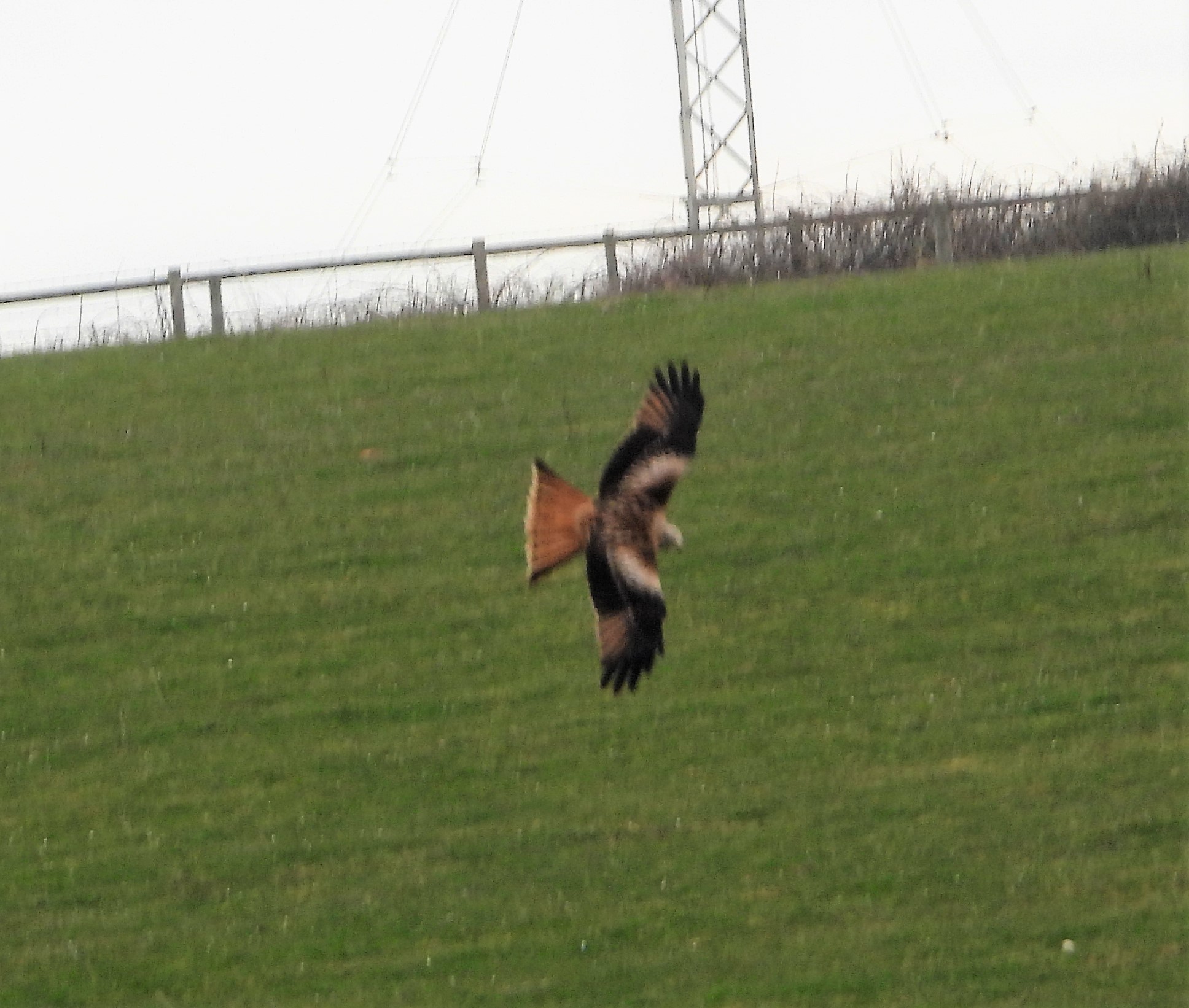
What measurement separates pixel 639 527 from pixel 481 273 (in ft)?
40.0

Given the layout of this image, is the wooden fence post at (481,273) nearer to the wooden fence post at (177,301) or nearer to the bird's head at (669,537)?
the wooden fence post at (177,301)

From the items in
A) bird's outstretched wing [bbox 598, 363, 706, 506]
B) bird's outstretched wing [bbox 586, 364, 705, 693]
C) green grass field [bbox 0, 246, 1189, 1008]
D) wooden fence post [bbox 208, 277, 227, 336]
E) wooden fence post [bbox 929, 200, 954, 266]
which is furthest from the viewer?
wooden fence post [bbox 929, 200, 954, 266]

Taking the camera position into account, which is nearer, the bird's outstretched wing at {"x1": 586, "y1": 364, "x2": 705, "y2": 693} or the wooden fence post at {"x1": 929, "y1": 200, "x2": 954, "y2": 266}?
the bird's outstretched wing at {"x1": 586, "y1": 364, "x2": 705, "y2": 693}

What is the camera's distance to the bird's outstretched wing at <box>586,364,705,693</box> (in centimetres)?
766

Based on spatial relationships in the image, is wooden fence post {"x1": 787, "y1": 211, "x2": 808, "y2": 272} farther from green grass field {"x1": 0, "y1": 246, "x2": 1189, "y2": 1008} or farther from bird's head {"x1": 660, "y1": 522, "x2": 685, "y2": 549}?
bird's head {"x1": 660, "y1": 522, "x2": 685, "y2": 549}

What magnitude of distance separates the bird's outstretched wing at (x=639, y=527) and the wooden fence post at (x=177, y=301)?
39.9 ft

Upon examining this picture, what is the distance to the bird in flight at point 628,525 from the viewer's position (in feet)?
25.2

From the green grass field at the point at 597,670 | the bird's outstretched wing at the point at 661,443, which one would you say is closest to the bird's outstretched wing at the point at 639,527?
the bird's outstretched wing at the point at 661,443

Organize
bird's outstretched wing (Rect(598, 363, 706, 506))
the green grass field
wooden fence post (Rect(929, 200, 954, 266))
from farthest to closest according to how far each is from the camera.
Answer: wooden fence post (Rect(929, 200, 954, 266)) < the green grass field < bird's outstretched wing (Rect(598, 363, 706, 506))

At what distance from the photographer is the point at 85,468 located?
15.6 m

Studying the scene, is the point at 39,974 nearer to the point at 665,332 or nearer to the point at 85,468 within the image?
the point at 85,468

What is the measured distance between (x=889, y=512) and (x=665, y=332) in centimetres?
374

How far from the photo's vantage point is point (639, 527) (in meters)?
7.75

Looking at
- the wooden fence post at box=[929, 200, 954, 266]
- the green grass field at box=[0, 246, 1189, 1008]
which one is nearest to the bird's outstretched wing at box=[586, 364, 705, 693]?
the green grass field at box=[0, 246, 1189, 1008]
